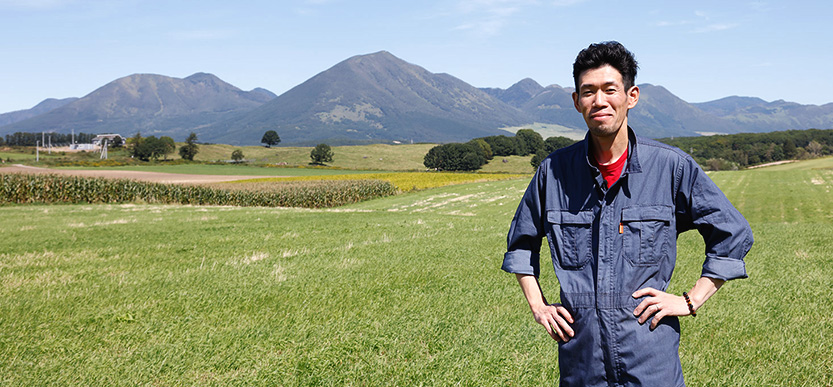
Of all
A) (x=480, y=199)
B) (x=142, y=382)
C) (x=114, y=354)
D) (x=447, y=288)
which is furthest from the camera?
(x=480, y=199)

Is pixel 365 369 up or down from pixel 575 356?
down

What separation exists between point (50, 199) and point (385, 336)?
44146 millimetres

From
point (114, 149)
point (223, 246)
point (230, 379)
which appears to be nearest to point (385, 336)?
point (230, 379)

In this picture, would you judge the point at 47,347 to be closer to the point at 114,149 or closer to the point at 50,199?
the point at 50,199

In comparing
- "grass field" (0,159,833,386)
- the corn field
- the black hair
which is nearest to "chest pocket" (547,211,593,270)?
the black hair

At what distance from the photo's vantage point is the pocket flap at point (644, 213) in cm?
306

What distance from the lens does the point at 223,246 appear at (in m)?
14.4

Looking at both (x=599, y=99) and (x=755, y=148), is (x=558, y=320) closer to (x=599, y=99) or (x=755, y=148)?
(x=599, y=99)

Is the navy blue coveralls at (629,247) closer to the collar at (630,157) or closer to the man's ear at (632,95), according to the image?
the collar at (630,157)

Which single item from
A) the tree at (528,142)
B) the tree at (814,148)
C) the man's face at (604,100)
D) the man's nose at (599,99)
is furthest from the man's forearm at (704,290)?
the tree at (814,148)

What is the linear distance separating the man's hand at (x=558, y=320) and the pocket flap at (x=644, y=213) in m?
0.57

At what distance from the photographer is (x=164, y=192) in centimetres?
4812

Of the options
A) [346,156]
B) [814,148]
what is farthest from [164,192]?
[814,148]

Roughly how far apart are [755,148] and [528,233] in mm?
164887
